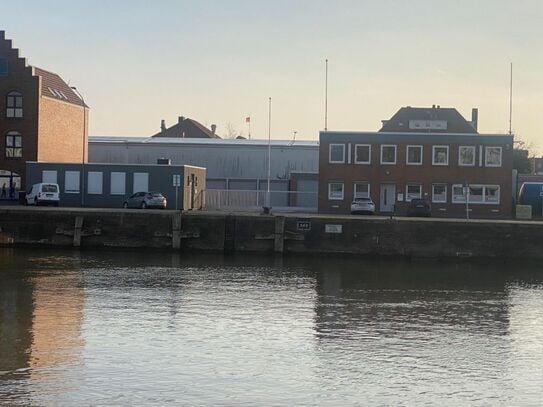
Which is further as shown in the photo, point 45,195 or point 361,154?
point 361,154

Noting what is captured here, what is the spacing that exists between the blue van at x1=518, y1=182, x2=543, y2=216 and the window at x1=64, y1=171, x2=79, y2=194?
37.1 meters

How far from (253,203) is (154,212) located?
25282 mm

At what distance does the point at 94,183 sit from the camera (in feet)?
203

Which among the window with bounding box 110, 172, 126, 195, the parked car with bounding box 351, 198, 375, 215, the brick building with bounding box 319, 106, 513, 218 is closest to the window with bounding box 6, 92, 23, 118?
the window with bounding box 110, 172, 126, 195

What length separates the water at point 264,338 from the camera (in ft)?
47.1

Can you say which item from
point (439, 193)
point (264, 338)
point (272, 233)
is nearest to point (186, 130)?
point (439, 193)

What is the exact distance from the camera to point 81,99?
77.2m

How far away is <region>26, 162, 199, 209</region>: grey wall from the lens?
61.7 metres

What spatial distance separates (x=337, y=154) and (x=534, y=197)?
56.6 feet

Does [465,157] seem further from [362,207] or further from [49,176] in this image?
[49,176]

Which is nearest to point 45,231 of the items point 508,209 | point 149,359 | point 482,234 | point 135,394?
point 482,234

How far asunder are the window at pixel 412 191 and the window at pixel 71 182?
26738 mm

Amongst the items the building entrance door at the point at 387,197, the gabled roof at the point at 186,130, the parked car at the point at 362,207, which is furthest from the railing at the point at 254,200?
the gabled roof at the point at 186,130

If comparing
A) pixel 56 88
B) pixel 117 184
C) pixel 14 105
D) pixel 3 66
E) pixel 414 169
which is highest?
pixel 3 66
